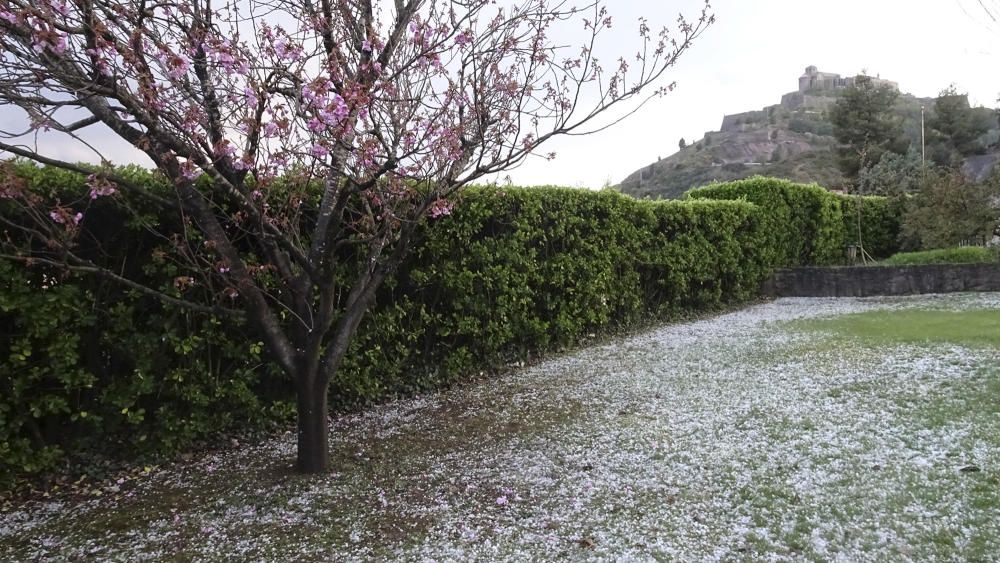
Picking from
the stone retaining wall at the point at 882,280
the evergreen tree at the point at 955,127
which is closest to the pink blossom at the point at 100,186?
the stone retaining wall at the point at 882,280

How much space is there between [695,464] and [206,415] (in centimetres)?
298

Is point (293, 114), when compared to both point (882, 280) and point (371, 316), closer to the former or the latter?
point (371, 316)

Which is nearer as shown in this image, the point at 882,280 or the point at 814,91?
the point at 882,280

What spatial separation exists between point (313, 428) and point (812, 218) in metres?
12.7

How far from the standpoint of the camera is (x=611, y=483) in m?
3.07

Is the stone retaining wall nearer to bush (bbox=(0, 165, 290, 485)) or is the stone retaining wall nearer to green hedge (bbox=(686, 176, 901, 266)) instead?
green hedge (bbox=(686, 176, 901, 266))

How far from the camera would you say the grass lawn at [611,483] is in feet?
8.04

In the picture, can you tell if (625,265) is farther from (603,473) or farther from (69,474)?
(69,474)

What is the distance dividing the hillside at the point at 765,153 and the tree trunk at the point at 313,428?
26591mm

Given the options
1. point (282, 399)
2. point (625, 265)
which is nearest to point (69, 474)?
point (282, 399)

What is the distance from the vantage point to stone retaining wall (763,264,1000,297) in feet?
35.3

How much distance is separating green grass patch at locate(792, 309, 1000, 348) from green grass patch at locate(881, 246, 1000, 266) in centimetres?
373

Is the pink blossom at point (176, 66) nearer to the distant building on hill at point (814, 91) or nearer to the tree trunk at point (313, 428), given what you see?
the tree trunk at point (313, 428)

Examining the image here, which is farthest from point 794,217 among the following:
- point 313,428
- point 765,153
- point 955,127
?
point 765,153
